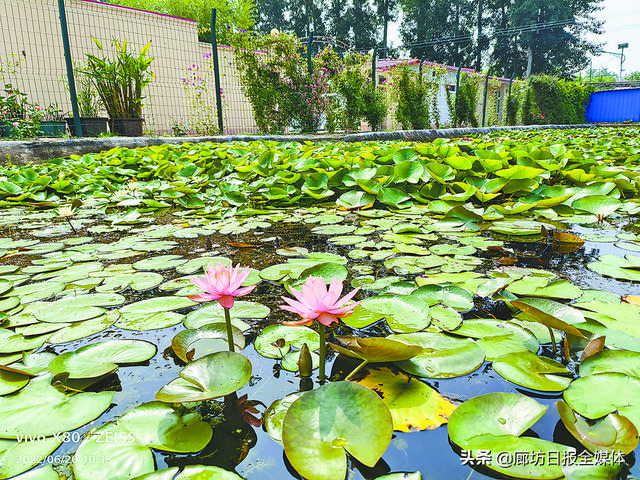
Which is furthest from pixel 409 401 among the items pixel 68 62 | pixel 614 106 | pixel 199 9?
pixel 614 106

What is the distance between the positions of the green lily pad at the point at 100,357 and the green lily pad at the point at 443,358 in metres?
0.46

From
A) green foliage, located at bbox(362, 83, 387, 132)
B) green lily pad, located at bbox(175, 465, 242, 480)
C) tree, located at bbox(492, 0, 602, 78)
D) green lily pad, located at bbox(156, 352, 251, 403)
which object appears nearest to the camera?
green lily pad, located at bbox(175, 465, 242, 480)

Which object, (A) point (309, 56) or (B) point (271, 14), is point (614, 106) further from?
(B) point (271, 14)

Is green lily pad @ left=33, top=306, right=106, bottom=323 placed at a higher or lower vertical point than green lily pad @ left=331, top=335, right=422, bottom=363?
lower

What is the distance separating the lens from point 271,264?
1148 millimetres

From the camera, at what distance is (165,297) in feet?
2.94

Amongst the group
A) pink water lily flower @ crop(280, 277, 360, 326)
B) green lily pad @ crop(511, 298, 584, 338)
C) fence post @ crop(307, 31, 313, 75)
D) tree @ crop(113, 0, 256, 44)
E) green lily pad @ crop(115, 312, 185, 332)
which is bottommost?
green lily pad @ crop(115, 312, 185, 332)

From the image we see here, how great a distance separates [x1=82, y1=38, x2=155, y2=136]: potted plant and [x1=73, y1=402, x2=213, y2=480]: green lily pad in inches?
192

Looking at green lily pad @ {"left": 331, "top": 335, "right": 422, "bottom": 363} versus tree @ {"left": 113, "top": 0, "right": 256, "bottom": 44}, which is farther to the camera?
tree @ {"left": 113, "top": 0, "right": 256, "bottom": 44}

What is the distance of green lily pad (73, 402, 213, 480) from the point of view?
1.40ft

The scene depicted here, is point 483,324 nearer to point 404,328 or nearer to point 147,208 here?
point 404,328

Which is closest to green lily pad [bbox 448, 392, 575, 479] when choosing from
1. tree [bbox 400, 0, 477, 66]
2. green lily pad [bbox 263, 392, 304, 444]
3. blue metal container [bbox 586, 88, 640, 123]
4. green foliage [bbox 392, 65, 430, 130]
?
green lily pad [bbox 263, 392, 304, 444]

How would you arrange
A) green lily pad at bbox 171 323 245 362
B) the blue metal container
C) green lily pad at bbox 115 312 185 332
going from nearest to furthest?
green lily pad at bbox 171 323 245 362, green lily pad at bbox 115 312 185 332, the blue metal container

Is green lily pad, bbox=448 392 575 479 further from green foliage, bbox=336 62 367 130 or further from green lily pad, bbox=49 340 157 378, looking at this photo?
green foliage, bbox=336 62 367 130
